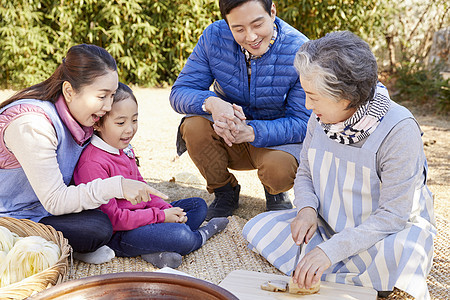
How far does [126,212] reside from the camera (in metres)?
2.68

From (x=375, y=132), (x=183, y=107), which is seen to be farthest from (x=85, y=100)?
(x=375, y=132)

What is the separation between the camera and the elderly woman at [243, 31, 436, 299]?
212cm

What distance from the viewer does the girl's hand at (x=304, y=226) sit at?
7.70 feet

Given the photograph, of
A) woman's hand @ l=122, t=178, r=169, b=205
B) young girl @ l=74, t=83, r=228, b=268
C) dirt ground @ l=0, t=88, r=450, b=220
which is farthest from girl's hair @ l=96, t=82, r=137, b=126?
dirt ground @ l=0, t=88, r=450, b=220

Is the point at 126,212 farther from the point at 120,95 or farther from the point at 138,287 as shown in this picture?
the point at 138,287

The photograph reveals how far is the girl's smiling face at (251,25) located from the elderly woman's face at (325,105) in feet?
2.54

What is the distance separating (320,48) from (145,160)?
2869 mm

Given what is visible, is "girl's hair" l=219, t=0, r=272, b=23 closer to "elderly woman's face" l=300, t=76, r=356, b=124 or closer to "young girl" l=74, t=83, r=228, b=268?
"young girl" l=74, t=83, r=228, b=268

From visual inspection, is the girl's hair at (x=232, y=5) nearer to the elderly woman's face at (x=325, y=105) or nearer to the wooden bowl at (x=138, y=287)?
the elderly woman's face at (x=325, y=105)

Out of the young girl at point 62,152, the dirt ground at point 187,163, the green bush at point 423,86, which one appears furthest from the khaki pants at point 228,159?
the green bush at point 423,86

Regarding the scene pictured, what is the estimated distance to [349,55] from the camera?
2098mm

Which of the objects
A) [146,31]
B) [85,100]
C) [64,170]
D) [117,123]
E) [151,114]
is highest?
[85,100]

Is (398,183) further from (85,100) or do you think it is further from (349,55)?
(85,100)

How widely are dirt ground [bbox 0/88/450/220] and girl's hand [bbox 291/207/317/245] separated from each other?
3.31 ft
